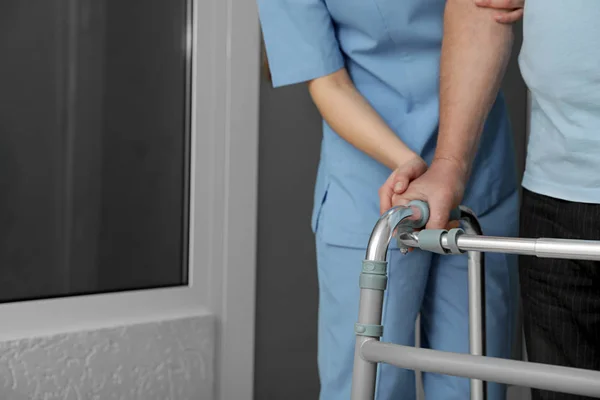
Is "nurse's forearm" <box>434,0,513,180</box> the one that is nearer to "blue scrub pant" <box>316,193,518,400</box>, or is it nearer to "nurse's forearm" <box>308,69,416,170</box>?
"nurse's forearm" <box>308,69,416,170</box>

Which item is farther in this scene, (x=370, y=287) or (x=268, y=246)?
(x=268, y=246)

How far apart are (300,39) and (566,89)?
1.52 feet

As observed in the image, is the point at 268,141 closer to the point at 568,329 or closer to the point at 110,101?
the point at 110,101

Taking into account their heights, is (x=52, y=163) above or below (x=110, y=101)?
below

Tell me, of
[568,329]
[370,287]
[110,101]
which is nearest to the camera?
[370,287]

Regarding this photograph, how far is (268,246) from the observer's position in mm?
2240

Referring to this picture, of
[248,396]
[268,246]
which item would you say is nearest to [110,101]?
[268,246]

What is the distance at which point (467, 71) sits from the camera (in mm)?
1170

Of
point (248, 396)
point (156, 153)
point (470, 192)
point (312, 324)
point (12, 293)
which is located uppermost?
point (156, 153)

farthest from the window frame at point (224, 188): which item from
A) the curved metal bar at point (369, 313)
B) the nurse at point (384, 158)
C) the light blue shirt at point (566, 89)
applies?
the curved metal bar at point (369, 313)

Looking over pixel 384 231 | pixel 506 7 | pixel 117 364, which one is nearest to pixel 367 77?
pixel 506 7

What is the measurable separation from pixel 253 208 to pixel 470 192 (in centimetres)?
98

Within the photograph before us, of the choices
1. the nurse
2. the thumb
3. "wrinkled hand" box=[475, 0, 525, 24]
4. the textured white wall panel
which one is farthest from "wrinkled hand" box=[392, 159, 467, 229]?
the textured white wall panel

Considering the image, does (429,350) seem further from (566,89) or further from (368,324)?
(566,89)
